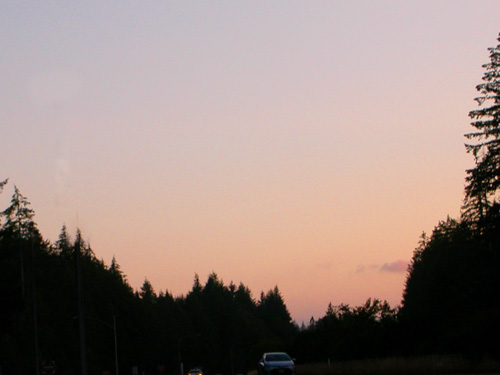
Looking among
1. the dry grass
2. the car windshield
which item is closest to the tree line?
the dry grass

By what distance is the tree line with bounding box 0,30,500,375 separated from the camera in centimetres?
5306

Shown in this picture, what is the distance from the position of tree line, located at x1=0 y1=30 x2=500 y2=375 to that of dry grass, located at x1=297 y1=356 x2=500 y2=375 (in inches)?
41.9

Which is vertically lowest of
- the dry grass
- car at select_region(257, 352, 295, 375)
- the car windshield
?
the dry grass

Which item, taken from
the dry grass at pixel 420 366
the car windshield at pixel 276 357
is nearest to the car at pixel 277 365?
the car windshield at pixel 276 357

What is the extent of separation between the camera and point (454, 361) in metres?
46.4

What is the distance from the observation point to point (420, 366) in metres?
46.3

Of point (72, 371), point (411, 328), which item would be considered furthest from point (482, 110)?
point (72, 371)

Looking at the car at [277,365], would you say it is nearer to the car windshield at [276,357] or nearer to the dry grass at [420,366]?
the car windshield at [276,357]

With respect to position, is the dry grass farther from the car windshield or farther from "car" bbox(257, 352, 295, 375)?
"car" bbox(257, 352, 295, 375)

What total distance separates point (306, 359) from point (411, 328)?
1380 cm

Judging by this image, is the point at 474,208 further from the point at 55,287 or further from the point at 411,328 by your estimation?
the point at 55,287

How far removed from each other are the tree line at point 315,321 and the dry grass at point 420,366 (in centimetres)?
106

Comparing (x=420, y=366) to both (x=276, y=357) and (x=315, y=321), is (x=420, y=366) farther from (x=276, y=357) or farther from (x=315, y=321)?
(x=315, y=321)

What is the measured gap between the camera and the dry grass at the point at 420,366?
4516 centimetres
